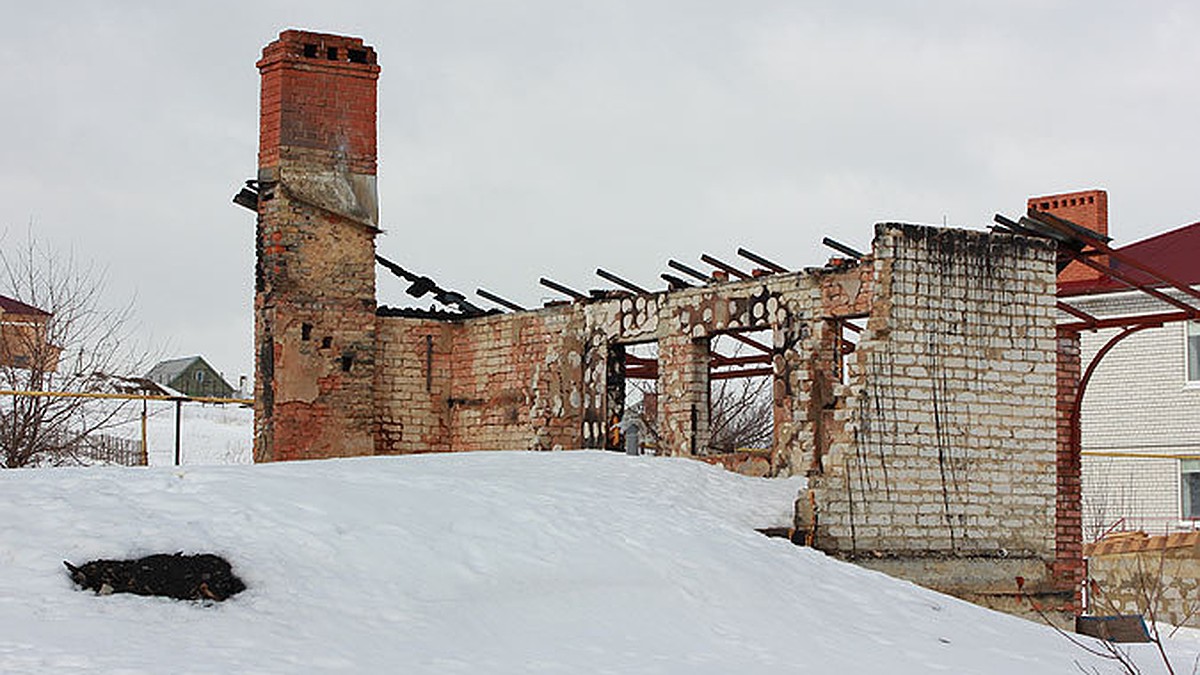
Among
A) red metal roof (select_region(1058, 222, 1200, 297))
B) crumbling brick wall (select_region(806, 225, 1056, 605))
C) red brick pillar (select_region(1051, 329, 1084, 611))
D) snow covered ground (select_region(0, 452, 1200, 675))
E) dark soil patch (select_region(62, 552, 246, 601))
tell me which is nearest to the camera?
snow covered ground (select_region(0, 452, 1200, 675))

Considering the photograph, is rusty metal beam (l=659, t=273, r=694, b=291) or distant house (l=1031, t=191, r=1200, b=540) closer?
rusty metal beam (l=659, t=273, r=694, b=291)

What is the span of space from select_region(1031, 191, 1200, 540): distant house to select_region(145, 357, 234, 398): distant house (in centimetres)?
3603

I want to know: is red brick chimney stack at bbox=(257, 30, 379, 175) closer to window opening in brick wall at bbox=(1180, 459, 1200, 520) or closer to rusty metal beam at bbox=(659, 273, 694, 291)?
rusty metal beam at bbox=(659, 273, 694, 291)

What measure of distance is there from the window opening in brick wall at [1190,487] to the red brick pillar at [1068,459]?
38.7 ft

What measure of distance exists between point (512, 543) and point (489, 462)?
3444 millimetres

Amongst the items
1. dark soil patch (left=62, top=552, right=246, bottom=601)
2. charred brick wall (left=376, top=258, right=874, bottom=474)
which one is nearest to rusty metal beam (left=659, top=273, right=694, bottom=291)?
charred brick wall (left=376, top=258, right=874, bottom=474)

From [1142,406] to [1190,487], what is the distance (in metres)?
1.67

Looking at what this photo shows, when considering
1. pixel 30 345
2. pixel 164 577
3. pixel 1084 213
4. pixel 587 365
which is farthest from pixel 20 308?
pixel 164 577

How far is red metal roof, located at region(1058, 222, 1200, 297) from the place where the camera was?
28.1 metres

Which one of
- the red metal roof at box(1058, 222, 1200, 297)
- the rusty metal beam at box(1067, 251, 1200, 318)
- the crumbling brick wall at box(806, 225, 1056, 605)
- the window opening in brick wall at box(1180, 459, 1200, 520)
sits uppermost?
Answer: the red metal roof at box(1058, 222, 1200, 297)

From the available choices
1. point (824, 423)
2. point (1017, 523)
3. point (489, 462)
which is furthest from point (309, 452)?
point (1017, 523)

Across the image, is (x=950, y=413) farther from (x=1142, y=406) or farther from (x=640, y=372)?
(x=1142, y=406)

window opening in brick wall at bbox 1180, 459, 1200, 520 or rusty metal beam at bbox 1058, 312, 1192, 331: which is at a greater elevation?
rusty metal beam at bbox 1058, 312, 1192, 331

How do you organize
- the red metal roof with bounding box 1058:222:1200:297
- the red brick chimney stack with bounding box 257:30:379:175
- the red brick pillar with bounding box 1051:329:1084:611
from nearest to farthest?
the red brick pillar with bounding box 1051:329:1084:611 → the red brick chimney stack with bounding box 257:30:379:175 → the red metal roof with bounding box 1058:222:1200:297
